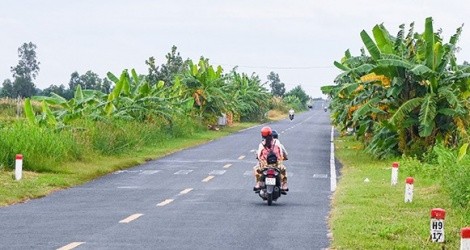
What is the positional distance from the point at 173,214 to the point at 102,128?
1788 cm

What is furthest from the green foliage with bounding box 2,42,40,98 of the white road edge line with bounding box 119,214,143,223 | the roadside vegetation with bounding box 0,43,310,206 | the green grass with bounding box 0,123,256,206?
the white road edge line with bounding box 119,214,143,223

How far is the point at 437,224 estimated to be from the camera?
12141 mm

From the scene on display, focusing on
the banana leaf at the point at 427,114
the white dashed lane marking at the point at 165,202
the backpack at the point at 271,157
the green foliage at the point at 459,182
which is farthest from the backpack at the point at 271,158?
the banana leaf at the point at 427,114

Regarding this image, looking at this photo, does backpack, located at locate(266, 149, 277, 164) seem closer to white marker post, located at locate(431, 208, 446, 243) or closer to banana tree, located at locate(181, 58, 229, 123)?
white marker post, located at locate(431, 208, 446, 243)

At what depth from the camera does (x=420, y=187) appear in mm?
23344

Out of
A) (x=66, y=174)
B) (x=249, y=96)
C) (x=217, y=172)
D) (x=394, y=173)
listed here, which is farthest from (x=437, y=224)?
(x=249, y=96)

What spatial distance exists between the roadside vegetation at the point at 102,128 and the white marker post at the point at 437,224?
1029 centimetres

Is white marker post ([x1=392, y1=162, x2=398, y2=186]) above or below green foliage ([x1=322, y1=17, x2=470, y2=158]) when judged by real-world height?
below

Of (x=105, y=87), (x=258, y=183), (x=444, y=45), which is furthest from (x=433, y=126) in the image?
(x=105, y=87)

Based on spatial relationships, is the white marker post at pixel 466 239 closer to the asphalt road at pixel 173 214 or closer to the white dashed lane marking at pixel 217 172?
the asphalt road at pixel 173 214

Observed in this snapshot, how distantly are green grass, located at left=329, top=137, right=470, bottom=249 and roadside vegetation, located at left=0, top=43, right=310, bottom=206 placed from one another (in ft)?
23.6

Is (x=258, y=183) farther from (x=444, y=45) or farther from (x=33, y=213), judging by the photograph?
(x=444, y=45)

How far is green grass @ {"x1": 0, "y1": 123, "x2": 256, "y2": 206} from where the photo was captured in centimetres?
2115

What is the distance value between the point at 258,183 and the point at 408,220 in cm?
439
